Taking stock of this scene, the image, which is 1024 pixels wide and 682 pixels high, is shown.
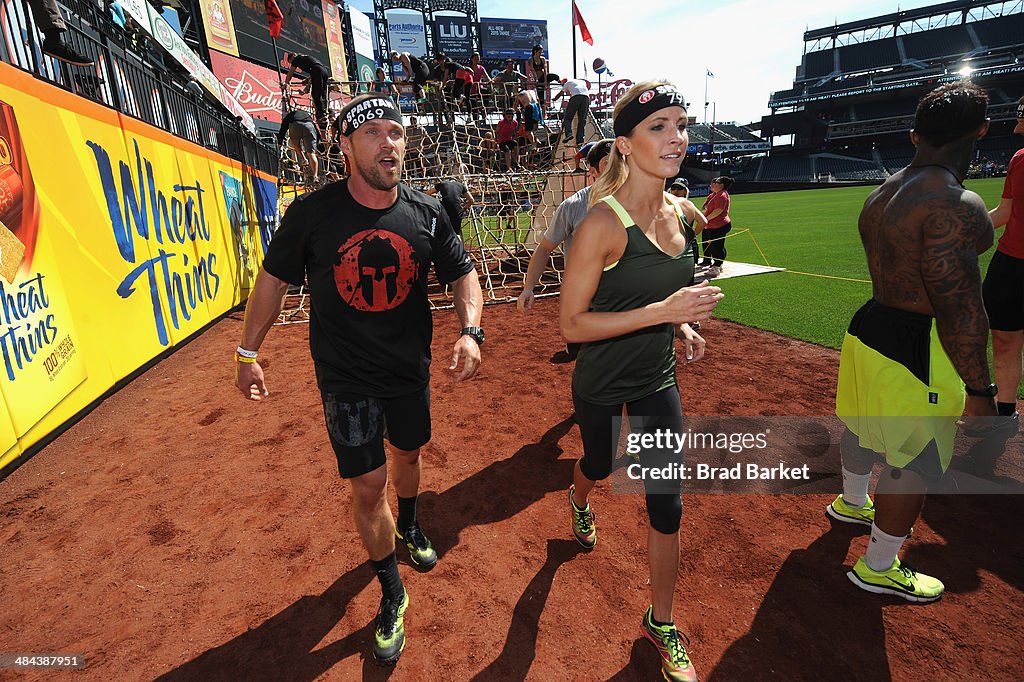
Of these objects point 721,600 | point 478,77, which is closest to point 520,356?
point 721,600

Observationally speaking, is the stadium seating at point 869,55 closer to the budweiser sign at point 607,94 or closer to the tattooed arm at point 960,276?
the budweiser sign at point 607,94

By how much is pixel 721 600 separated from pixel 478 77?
811 inches

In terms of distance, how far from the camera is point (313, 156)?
11211 millimetres

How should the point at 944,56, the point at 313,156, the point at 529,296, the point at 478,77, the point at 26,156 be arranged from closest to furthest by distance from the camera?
1. the point at 529,296
2. the point at 26,156
3. the point at 313,156
4. the point at 478,77
5. the point at 944,56

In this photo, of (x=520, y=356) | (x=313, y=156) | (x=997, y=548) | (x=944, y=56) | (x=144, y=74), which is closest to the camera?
(x=997, y=548)

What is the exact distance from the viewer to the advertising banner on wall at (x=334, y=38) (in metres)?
36.7

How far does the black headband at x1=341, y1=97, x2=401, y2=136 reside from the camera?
7.60ft

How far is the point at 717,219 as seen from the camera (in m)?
11.0

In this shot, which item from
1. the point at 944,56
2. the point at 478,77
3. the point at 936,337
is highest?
the point at 944,56

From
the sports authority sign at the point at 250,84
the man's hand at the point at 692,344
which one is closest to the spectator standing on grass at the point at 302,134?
the man's hand at the point at 692,344

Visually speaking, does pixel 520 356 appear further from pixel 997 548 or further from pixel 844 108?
pixel 844 108

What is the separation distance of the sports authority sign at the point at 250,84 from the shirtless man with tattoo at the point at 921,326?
32.2 m

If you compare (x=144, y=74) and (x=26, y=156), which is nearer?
(x=26, y=156)

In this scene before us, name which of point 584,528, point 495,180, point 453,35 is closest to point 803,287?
point 495,180
